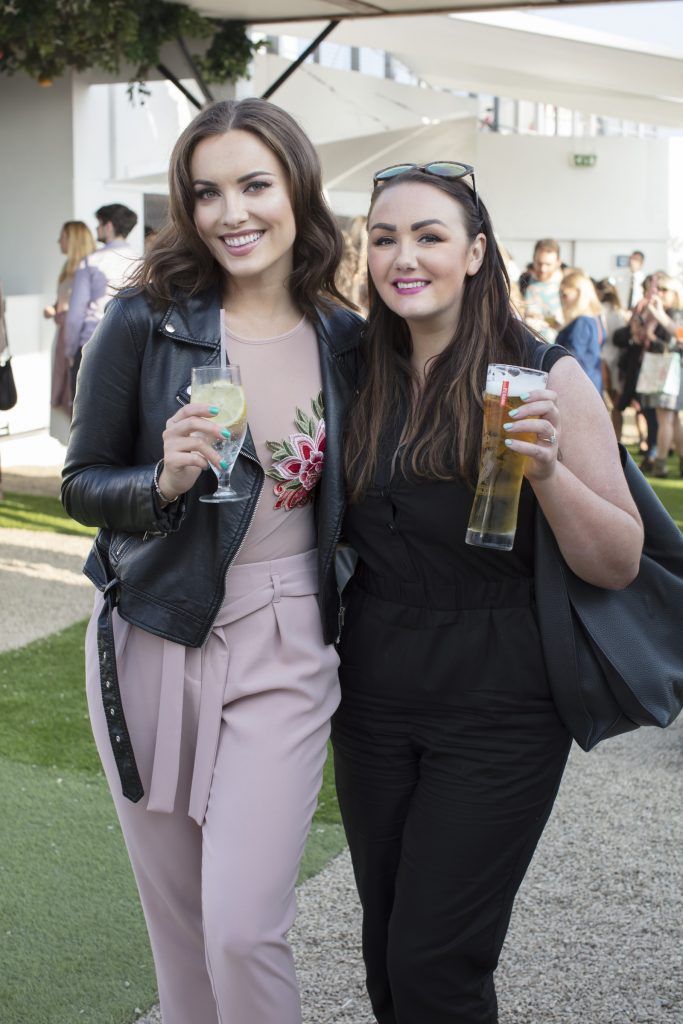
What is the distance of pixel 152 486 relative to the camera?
2.33m

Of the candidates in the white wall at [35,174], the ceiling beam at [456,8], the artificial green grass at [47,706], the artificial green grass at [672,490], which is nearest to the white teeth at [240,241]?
the artificial green grass at [47,706]

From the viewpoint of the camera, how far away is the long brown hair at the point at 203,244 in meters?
→ 2.54

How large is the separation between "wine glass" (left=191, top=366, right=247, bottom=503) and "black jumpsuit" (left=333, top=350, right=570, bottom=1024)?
1.09ft

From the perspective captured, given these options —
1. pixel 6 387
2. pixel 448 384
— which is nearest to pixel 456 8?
pixel 6 387

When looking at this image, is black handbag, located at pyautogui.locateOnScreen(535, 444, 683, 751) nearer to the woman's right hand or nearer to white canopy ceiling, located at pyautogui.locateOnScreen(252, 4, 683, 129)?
the woman's right hand

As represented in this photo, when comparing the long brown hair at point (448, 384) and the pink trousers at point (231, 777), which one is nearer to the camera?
the pink trousers at point (231, 777)

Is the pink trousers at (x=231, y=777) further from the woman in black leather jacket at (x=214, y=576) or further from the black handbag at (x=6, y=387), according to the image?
the black handbag at (x=6, y=387)

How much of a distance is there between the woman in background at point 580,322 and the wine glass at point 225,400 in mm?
8027

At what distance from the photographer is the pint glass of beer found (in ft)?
7.32

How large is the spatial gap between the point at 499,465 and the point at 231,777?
0.78 metres

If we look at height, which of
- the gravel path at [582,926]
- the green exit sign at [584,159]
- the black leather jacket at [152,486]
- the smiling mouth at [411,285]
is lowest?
the gravel path at [582,926]

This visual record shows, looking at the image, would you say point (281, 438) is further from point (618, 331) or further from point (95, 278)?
point (618, 331)

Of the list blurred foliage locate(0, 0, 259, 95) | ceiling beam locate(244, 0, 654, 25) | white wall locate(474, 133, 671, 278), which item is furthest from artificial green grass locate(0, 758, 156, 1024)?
white wall locate(474, 133, 671, 278)

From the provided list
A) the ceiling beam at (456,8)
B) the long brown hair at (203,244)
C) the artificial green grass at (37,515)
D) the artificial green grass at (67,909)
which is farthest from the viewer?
the artificial green grass at (37,515)
